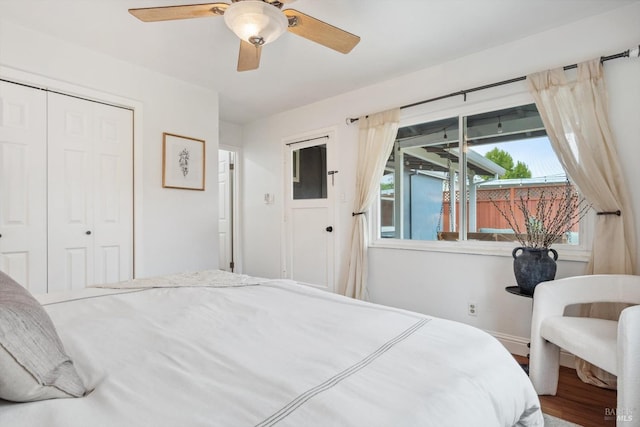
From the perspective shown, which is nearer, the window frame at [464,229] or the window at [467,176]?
the window frame at [464,229]

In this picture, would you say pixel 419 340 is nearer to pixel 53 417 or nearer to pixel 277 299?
pixel 277 299

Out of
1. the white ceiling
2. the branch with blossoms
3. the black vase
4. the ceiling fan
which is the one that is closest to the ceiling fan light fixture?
the ceiling fan

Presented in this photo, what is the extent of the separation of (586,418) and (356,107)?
10.2ft

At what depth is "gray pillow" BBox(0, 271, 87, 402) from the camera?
2.06 feet

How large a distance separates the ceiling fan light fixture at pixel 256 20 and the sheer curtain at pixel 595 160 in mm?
1990

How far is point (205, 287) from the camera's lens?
→ 173cm

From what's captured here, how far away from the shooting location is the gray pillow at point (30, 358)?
0.63m

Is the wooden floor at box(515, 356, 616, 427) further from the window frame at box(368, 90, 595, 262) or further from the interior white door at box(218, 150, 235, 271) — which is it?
the interior white door at box(218, 150, 235, 271)

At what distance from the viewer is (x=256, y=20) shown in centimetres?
166

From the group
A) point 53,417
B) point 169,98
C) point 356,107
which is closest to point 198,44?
point 169,98

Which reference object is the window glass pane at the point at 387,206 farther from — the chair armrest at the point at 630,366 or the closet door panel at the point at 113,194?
the closet door panel at the point at 113,194

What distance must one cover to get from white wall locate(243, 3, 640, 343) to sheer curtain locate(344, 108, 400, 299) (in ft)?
0.44

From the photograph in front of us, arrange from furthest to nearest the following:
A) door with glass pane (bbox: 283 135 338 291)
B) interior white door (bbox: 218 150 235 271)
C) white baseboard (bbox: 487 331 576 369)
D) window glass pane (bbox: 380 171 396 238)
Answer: interior white door (bbox: 218 150 235 271) < door with glass pane (bbox: 283 135 338 291) < window glass pane (bbox: 380 171 396 238) < white baseboard (bbox: 487 331 576 369)

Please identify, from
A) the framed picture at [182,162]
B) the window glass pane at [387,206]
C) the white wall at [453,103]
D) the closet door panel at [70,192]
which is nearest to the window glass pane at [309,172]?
the white wall at [453,103]
